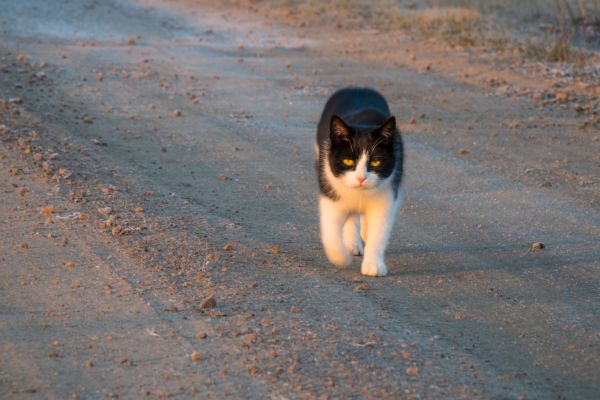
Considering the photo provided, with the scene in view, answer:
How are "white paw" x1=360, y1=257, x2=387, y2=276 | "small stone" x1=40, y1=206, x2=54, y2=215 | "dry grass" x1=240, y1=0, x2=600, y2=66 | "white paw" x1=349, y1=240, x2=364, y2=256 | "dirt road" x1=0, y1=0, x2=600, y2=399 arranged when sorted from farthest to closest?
"dry grass" x1=240, y1=0, x2=600, y2=66
"small stone" x1=40, y1=206, x2=54, y2=215
"white paw" x1=349, y1=240, x2=364, y2=256
"white paw" x1=360, y1=257, x2=387, y2=276
"dirt road" x1=0, y1=0, x2=600, y2=399

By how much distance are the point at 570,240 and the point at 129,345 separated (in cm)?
351

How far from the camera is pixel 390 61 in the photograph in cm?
1414

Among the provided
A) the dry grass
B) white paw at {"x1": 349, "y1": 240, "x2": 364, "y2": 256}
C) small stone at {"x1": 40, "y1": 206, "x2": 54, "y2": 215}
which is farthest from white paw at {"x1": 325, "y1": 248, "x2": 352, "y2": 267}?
the dry grass

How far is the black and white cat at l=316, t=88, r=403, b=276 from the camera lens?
578 centimetres

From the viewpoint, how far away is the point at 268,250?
20.5ft

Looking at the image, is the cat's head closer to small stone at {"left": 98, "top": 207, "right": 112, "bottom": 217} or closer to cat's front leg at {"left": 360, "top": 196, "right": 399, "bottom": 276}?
cat's front leg at {"left": 360, "top": 196, "right": 399, "bottom": 276}

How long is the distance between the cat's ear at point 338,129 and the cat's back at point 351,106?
1.84 feet

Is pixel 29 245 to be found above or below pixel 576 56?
below

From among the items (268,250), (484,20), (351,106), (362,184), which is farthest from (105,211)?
(484,20)

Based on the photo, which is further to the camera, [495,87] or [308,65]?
[308,65]

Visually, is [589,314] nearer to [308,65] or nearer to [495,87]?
[495,87]

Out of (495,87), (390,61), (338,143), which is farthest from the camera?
(390,61)

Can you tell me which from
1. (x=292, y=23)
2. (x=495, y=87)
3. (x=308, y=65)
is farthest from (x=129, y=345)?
(x=292, y=23)

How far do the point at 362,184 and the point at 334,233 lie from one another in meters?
0.38
